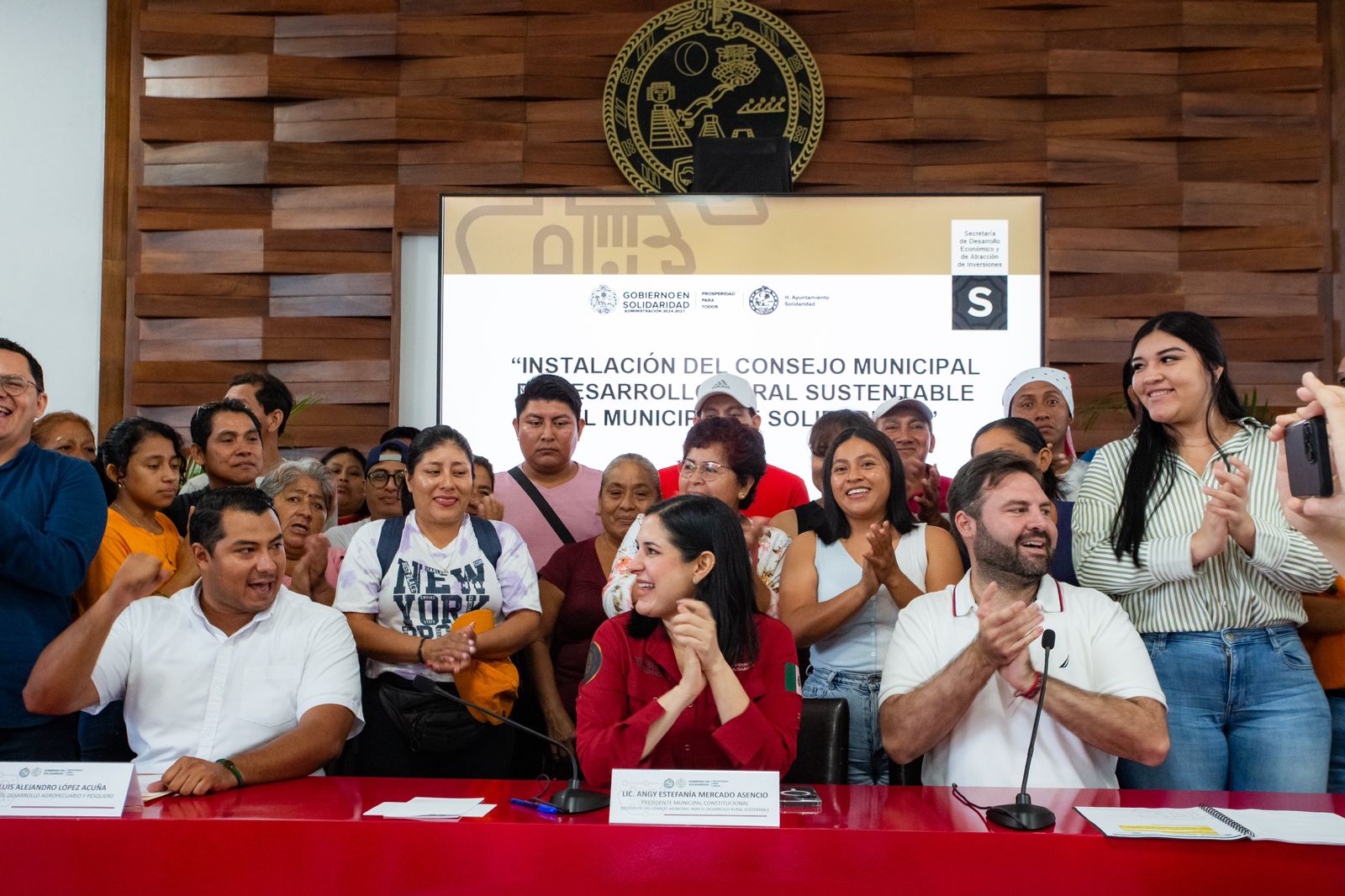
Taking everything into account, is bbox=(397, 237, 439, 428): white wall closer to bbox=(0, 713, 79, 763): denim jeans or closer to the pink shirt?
the pink shirt

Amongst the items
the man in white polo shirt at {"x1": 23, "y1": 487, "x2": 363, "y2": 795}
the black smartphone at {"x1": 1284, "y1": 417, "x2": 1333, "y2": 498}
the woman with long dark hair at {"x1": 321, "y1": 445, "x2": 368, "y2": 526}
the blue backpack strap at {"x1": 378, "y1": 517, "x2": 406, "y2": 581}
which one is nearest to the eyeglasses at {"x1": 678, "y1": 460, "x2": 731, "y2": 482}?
the blue backpack strap at {"x1": 378, "y1": 517, "x2": 406, "y2": 581}

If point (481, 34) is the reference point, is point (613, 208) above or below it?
below

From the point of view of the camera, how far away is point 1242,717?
226 cm

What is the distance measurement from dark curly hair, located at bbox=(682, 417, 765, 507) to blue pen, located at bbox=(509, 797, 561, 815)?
1.42 m

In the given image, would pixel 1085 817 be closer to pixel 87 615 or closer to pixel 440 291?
pixel 87 615

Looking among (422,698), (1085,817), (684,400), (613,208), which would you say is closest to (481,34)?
(613,208)

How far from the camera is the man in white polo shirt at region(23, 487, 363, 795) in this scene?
221 centimetres

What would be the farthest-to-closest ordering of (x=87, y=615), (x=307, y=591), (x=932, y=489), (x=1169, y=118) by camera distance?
1. (x=1169, y=118)
2. (x=932, y=489)
3. (x=307, y=591)
4. (x=87, y=615)

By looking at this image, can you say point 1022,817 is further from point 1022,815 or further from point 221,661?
point 221,661

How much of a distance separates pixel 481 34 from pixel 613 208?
147 centimetres

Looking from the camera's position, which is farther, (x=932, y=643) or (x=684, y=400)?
(x=684, y=400)

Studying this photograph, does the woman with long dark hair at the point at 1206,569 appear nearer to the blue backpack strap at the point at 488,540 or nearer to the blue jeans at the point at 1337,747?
the blue jeans at the point at 1337,747

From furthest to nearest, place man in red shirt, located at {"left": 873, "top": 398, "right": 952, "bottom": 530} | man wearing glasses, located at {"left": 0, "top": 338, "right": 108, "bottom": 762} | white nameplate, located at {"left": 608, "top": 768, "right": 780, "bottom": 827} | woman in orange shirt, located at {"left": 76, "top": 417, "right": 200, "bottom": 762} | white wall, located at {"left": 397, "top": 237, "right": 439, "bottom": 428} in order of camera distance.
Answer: white wall, located at {"left": 397, "top": 237, "right": 439, "bottom": 428} → man in red shirt, located at {"left": 873, "top": 398, "right": 952, "bottom": 530} → woman in orange shirt, located at {"left": 76, "top": 417, "right": 200, "bottom": 762} → man wearing glasses, located at {"left": 0, "top": 338, "right": 108, "bottom": 762} → white nameplate, located at {"left": 608, "top": 768, "right": 780, "bottom": 827}

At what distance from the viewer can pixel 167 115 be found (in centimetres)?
534
